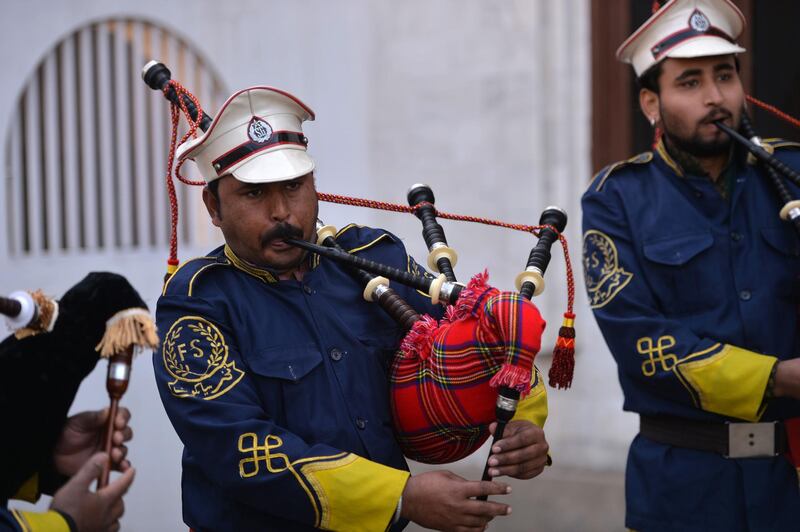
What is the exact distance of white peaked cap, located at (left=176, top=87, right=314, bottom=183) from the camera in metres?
2.36

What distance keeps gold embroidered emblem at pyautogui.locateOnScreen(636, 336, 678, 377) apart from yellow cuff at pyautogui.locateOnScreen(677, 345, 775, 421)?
3cm

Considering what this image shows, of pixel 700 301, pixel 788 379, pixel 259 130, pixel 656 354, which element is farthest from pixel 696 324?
pixel 259 130

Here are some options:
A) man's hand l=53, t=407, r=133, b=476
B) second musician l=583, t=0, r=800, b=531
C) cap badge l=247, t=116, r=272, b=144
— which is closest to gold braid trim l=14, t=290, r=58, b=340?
man's hand l=53, t=407, r=133, b=476

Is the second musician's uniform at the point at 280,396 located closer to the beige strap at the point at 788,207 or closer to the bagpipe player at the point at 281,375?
the bagpipe player at the point at 281,375

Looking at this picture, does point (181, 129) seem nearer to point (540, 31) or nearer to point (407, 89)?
point (407, 89)

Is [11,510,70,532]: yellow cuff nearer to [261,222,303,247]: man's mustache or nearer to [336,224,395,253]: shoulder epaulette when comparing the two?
[261,222,303,247]: man's mustache

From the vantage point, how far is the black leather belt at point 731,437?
113 inches

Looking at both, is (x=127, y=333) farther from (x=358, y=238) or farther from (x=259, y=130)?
(x=358, y=238)

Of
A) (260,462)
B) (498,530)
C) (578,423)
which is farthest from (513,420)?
(578,423)

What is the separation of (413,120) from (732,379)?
10.4ft

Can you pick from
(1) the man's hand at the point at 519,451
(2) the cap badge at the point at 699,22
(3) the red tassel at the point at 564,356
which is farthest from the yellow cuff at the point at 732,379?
(2) the cap badge at the point at 699,22

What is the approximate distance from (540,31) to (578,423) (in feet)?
6.88

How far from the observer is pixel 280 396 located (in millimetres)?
2350

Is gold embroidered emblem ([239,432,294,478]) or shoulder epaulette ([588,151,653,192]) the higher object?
shoulder epaulette ([588,151,653,192])
